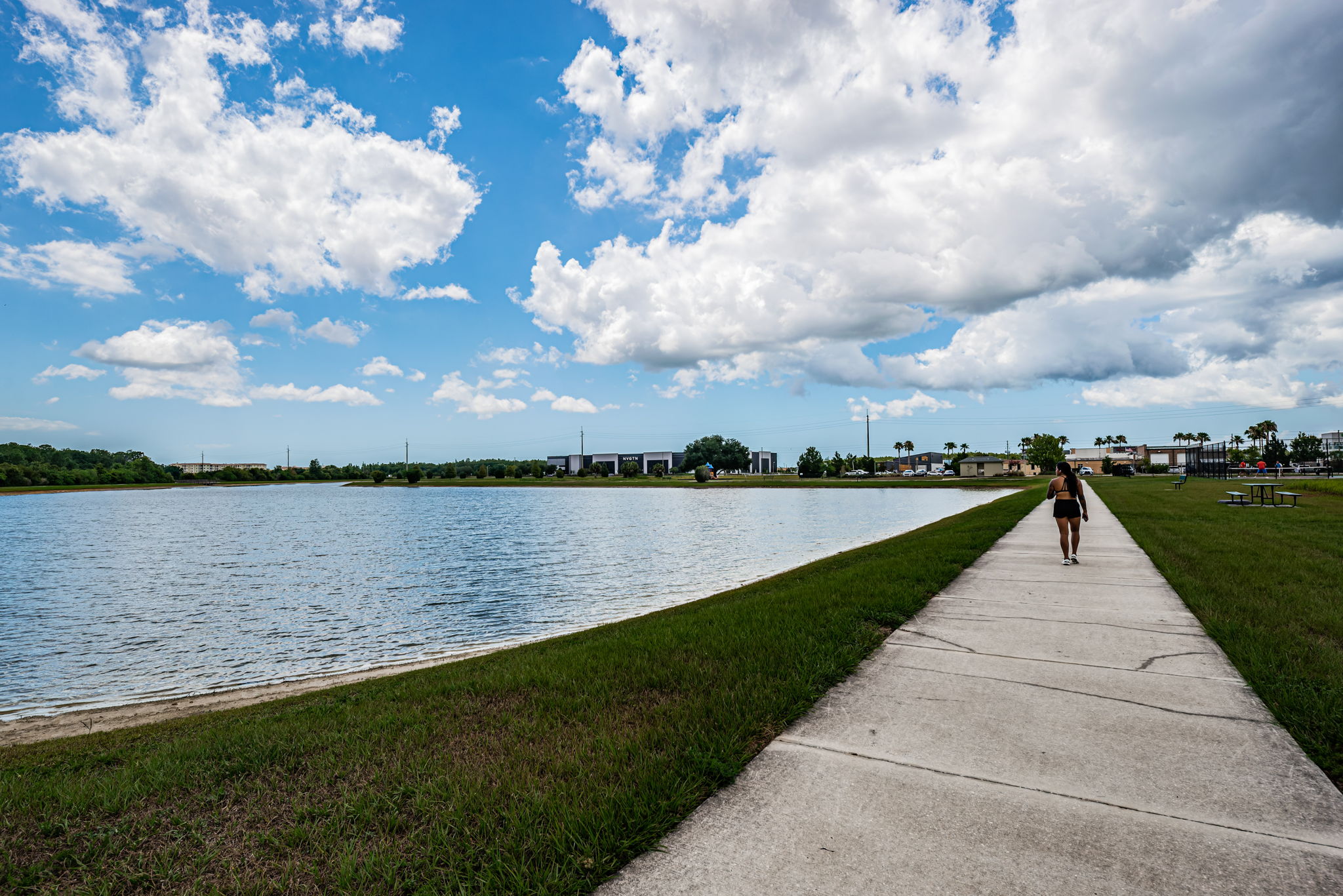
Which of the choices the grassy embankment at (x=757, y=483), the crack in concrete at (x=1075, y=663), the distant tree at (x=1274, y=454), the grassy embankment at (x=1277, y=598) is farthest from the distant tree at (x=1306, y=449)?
the crack in concrete at (x=1075, y=663)

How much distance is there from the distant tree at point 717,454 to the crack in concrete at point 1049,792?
6292 inches

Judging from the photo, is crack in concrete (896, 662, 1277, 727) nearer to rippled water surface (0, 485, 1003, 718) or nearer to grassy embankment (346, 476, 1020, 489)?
rippled water surface (0, 485, 1003, 718)

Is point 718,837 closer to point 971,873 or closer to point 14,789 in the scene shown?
point 971,873

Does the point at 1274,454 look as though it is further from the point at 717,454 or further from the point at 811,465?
the point at 717,454

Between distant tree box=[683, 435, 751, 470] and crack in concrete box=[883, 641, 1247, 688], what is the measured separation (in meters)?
157

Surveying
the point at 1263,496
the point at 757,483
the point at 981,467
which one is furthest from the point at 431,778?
the point at 981,467

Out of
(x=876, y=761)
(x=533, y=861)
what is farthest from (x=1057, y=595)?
(x=533, y=861)

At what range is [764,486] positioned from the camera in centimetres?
10156

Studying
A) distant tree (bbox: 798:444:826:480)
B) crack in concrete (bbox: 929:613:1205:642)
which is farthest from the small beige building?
crack in concrete (bbox: 929:613:1205:642)

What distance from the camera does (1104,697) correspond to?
16.1 feet

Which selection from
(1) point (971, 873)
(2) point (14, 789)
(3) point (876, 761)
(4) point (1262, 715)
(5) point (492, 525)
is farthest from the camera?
(5) point (492, 525)

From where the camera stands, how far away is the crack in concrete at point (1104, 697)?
14.4 ft

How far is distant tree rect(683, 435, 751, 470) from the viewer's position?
166 metres

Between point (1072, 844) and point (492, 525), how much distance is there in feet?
121
